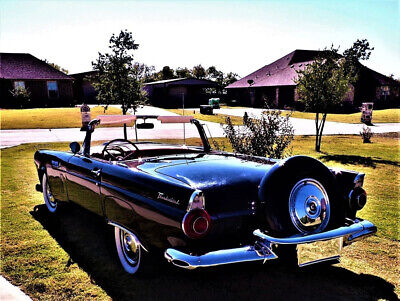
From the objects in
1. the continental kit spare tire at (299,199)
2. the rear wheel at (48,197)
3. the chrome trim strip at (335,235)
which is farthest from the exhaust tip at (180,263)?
the rear wheel at (48,197)

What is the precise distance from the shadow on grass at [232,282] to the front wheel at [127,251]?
10 centimetres

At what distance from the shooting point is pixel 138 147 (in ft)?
13.8

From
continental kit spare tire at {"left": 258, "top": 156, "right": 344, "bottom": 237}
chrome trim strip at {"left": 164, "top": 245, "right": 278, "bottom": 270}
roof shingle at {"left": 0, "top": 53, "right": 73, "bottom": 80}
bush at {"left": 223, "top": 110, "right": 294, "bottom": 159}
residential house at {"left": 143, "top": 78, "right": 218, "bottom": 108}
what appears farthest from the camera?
residential house at {"left": 143, "top": 78, "right": 218, "bottom": 108}

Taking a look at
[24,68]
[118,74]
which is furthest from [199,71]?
[118,74]

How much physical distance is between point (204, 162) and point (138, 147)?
101cm

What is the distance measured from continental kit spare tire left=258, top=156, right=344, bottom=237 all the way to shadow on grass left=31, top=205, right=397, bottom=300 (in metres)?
0.38

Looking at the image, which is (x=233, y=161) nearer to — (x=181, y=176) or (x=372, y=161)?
(x=181, y=176)

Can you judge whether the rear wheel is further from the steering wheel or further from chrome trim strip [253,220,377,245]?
chrome trim strip [253,220,377,245]

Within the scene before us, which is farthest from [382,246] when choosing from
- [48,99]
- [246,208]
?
[48,99]

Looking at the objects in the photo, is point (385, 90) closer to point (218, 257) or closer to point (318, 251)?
point (318, 251)

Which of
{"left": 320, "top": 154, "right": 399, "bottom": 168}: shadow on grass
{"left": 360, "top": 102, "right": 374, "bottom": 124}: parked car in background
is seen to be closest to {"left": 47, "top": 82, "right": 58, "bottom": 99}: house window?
{"left": 360, "top": 102, "right": 374, "bottom": 124}: parked car in background

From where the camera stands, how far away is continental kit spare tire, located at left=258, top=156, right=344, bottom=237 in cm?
278

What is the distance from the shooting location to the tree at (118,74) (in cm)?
1252

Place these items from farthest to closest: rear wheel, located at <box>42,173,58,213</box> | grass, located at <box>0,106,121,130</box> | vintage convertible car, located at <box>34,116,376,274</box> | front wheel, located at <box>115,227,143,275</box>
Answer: grass, located at <box>0,106,121,130</box>
rear wheel, located at <box>42,173,58,213</box>
front wheel, located at <box>115,227,143,275</box>
vintage convertible car, located at <box>34,116,376,274</box>
